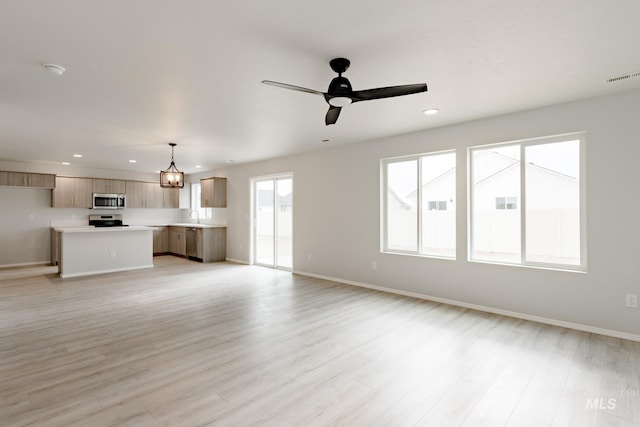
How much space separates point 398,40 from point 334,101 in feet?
2.11

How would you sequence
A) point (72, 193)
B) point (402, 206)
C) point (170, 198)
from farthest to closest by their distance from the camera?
1. point (170, 198)
2. point (72, 193)
3. point (402, 206)

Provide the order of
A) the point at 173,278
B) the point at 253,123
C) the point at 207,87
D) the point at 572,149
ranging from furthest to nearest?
the point at 173,278 → the point at 253,123 → the point at 572,149 → the point at 207,87

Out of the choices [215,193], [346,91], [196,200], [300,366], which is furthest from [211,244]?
[346,91]

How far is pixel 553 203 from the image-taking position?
374 centimetres

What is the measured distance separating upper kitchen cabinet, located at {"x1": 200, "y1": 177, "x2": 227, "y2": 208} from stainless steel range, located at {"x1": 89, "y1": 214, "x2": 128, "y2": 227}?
2557mm

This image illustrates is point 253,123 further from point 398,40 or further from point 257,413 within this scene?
point 257,413

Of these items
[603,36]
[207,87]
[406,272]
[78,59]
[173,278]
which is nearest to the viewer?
[603,36]

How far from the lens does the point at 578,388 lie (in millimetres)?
2332

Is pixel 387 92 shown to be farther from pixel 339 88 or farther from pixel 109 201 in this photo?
pixel 109 201

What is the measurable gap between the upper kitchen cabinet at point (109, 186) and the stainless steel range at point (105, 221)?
0.72m

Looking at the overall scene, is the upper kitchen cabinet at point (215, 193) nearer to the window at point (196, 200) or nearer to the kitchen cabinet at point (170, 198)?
the window at point (196, 200)

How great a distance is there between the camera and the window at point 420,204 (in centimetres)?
457

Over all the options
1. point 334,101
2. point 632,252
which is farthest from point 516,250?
point 334,101

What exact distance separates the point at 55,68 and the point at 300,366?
3225 millimetres
